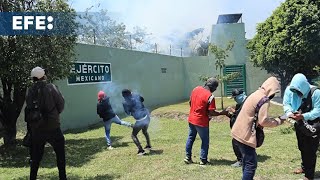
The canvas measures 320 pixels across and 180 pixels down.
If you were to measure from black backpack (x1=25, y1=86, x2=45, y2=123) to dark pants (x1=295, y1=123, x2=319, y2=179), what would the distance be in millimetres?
3638

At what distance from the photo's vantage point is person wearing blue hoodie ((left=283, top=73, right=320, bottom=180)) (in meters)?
5.36

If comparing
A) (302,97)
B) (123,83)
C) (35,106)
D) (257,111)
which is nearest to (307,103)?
(302,97)

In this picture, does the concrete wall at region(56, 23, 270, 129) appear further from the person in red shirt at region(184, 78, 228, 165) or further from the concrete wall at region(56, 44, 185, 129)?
the person in red shirt at region(184, 78, 228, 165)

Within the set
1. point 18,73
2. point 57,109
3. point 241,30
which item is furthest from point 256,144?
point 241,30

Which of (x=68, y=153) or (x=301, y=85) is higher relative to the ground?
(x=301, y=85)

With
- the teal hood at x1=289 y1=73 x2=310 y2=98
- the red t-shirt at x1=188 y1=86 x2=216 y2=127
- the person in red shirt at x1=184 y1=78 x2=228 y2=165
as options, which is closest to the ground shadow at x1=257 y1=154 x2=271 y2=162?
the person in red shirt at x1=184 y1=78 x2=228 y2=165

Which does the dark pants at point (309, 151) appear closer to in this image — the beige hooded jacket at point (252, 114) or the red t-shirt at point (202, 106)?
the beige hooded jacket at point (252, 114)

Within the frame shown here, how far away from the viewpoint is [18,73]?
27.1 ft

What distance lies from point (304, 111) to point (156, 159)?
320 centimetres

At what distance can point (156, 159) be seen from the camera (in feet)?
25.4

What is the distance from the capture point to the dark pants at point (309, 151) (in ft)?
18.2

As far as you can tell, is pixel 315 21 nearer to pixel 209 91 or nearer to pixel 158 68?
pixel 158 68

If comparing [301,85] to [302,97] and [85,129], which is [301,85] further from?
[85,129]

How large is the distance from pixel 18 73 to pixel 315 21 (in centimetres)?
1205
